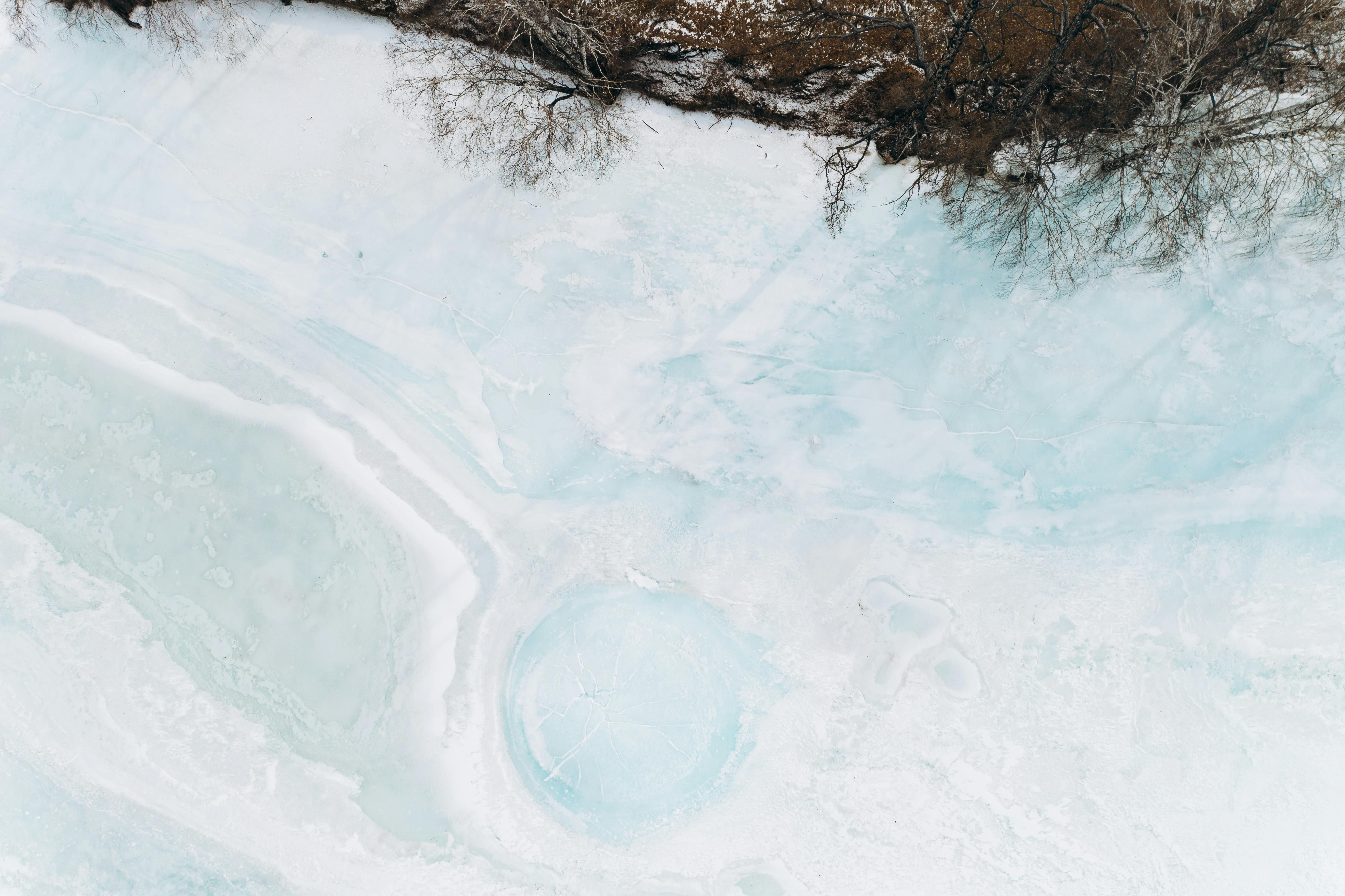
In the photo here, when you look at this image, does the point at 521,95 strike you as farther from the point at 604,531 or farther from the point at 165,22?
the point at 604,531

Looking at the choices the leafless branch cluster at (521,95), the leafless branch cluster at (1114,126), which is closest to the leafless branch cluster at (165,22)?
the leafless branch cluster at (521,95)

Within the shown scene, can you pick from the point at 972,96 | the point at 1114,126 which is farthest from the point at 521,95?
the point at 1114,126

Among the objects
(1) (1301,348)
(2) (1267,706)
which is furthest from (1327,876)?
(1) (1301,348)

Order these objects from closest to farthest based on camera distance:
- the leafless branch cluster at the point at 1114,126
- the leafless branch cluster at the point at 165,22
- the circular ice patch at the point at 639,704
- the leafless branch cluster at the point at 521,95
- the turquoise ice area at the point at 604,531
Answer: the leafless branch cluster at the point at 1114,126 → the leafless branch cluster at the point at 521,95 → the leafless branch cluster at the point at 165,22 → the turquoise ice area at the point at 604,531 → the circular ice patch at the point at 639,704

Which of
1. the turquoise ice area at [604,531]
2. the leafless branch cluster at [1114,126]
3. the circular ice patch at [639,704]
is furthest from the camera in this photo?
the circular ice patch at [639,704]

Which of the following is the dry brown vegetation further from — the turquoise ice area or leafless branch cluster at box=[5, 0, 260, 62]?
the turquoise ice area

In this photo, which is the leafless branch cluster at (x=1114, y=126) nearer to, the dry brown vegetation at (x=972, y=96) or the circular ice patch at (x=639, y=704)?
the dry brown vegetation at (x=972, y=96)
